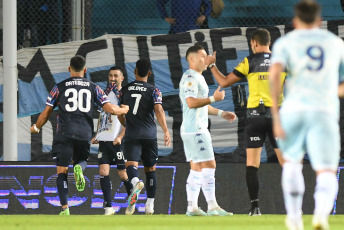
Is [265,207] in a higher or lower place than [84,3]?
lower

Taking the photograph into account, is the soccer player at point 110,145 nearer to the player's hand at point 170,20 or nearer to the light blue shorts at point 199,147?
the light blue shorts at point 199,147

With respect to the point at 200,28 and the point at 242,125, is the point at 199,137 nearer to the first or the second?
the point at 242,125

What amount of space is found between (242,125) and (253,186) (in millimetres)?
4459

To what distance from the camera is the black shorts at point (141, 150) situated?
36.0 feet

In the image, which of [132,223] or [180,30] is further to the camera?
[180,30]

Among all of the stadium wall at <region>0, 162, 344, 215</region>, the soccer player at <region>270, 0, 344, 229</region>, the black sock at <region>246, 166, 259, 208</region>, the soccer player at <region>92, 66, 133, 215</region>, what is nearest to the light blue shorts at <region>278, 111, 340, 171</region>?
the soccer player at <region>270, 0, 344, 229</region>

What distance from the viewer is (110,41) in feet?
46.7

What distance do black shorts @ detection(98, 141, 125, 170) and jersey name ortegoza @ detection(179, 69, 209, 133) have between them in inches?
75.3

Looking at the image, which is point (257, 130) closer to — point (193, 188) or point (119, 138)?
point (193, 188)

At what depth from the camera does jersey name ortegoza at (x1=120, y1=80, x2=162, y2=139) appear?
36.1 ft

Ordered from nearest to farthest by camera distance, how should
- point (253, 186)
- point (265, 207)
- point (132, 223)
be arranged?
1. point (132, 223)
2. point (253, 186)
3. point (265, 207)

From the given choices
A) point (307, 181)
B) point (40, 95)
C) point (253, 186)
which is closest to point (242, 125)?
point (307, 181)

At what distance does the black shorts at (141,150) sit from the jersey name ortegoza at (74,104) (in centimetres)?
72

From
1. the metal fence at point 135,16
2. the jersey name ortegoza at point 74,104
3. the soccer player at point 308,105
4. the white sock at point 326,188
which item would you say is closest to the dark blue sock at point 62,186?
the jersey name ortegoza at point 74,104
